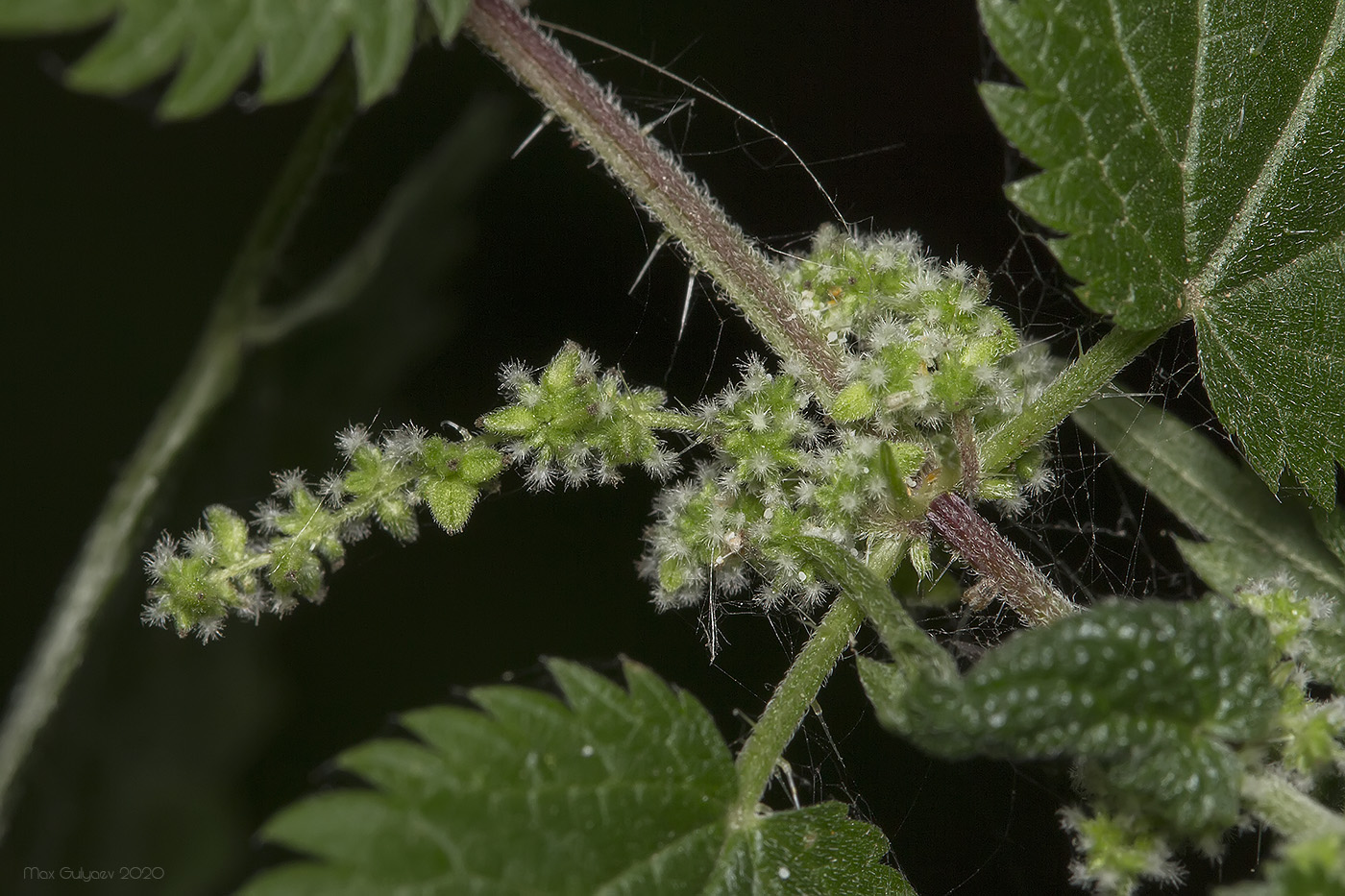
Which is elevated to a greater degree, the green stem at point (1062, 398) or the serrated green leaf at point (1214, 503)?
the green stem at point (1062, 398)

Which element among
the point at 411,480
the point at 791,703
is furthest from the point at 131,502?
the point at 791,703

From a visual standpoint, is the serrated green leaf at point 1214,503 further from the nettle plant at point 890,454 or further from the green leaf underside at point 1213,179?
the green leaf underside at point 1213,179

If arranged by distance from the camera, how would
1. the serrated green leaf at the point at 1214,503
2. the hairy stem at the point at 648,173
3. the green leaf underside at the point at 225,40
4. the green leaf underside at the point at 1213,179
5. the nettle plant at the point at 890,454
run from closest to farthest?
the green leaf underside at the point at 225,40, the nettle plant at the point at 890,454, the green leaf underside at the point at 1213,179, the hairy stem at the point at 648,173, the serrated green leaf at the point at 1214,503

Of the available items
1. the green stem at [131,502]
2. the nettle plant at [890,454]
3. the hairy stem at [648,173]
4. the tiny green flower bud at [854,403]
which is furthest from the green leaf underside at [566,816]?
the green stem at [131,502]

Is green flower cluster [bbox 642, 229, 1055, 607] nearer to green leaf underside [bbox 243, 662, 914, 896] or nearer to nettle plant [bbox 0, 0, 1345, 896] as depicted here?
nettle plant [bbox 0, 0, 1345, 896]

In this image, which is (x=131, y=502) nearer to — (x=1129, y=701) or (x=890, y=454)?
(x=890, y=454)

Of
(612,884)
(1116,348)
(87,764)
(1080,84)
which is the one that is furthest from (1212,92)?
(87,764)
